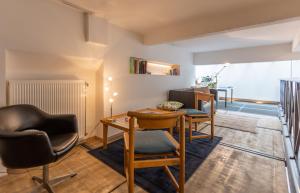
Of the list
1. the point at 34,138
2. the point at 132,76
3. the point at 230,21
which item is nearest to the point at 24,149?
Result: the point at 34,138

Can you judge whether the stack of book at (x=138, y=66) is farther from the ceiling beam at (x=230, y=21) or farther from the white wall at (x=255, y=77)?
the white wall at (x=255, y=77)

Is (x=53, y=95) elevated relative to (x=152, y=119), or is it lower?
elevated

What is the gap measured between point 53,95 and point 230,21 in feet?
9.06

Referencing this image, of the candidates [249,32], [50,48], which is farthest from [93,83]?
Answer: [249,32]

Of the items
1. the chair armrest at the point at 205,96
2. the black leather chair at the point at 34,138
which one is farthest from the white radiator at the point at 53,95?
the chair armrest at the point at 205,96

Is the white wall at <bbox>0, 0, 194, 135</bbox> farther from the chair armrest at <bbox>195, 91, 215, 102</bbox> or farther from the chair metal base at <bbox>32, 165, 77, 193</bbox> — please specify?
the chair armrest at <bbox>195, 91, 215, 102</bbox>

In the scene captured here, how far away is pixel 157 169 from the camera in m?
1.94

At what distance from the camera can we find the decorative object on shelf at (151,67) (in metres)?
3.30

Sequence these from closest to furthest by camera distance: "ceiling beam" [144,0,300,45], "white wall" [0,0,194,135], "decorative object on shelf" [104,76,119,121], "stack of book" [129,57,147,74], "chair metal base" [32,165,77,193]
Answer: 1. "chair metal base" [32,165,77,193]
2. "white wall" [0,0,194,135]
3. "ceiling beam" [144,0,300,45]
4. "decorative object on shelf" [104,76,119,121]
5. "stack of book" [129,57,147,74]

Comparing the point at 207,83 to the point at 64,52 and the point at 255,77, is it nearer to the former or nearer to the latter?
the point at 255,77

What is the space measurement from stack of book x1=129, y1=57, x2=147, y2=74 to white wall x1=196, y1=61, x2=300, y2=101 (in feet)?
13.1

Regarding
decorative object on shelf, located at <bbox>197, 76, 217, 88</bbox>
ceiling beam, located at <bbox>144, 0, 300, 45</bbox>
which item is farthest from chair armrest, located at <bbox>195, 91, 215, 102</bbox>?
decorative object on shelf, located at <bbox>197, 76, 217, 88</bbox>

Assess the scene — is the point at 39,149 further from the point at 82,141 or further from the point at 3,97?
the point at 82,141

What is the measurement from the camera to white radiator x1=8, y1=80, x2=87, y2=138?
75.5 inches
